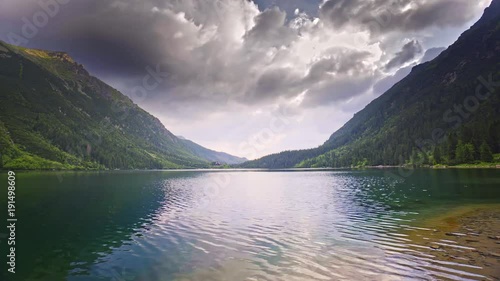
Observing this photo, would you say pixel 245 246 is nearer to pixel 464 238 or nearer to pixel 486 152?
pixel 464 238

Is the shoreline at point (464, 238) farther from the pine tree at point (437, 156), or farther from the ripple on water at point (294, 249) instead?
the pine tree at point (437, 156)

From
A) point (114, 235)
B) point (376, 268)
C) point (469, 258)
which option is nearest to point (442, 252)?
point (469, 258)

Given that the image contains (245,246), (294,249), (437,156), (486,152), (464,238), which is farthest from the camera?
(437,156)

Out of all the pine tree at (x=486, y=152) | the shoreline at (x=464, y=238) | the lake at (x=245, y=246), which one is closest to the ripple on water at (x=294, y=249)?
the lake at (x=245, y=246)

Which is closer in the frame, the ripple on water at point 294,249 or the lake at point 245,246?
the ripple on water at point 294,249

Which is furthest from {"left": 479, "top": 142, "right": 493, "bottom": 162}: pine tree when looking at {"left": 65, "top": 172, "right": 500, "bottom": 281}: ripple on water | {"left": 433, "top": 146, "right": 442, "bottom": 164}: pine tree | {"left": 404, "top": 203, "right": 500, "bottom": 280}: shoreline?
{"left": 65, "top": 172, "right": 500, "bottom": 281}: ripple on water

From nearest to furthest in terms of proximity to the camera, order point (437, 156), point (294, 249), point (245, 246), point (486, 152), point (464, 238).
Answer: point (294, 249) → point (464, 238) → point (245, 246) → point (486, 152) → point (437, 156)

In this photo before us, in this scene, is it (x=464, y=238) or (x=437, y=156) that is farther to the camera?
(x=437, y=156)

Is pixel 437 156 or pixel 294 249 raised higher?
pixel 437 156

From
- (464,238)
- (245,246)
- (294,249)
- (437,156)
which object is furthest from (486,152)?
(245,246)

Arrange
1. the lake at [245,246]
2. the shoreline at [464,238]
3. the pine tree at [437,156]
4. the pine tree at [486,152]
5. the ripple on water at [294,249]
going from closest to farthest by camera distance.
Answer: the ripple on water at [294,249], the shoreline at [464,238], the lake at [245,246], the pine tree at [486,152], the pine tree at [437,156]

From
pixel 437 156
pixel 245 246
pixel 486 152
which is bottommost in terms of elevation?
pixel 245 246

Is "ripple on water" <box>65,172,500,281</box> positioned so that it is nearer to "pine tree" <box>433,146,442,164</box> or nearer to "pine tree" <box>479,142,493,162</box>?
"pine tree" <box>479,142,493,162</box>

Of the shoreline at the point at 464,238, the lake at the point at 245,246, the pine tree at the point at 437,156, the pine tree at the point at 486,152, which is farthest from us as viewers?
the pine tree at the point at 437,156
